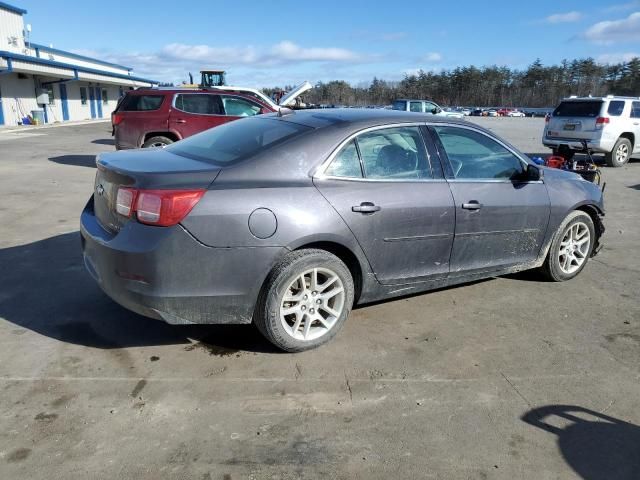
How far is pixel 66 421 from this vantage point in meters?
2.75

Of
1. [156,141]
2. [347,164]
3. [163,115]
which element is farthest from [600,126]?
[347,164]

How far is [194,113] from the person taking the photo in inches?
468

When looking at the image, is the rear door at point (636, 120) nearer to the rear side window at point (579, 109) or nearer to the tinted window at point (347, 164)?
the rear side window at point (579, 109)

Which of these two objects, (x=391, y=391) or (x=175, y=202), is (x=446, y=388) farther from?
(x=175, y=202)

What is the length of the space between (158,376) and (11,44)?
41.7 m

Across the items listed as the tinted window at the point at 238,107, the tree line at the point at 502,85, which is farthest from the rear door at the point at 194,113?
the tree line at the point at 502,85

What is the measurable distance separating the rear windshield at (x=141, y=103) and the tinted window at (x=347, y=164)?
9173 mm

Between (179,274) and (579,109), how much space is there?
14.4m

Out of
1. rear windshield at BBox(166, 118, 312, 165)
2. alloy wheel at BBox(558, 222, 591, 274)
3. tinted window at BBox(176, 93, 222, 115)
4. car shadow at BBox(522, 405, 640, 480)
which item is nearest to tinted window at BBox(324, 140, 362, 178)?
rear windshield at BBox(166, 118, 312, 165)

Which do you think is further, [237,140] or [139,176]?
[237,140]

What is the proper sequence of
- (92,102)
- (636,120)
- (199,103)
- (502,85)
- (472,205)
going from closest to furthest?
1. (472,205)
2. (199,103)
3. (636,120)
4. (92,102)
5. (502,85)

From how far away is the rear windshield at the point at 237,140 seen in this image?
356cm

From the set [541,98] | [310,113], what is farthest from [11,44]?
[541,98]

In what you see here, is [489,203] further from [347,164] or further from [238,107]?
[238,107]
